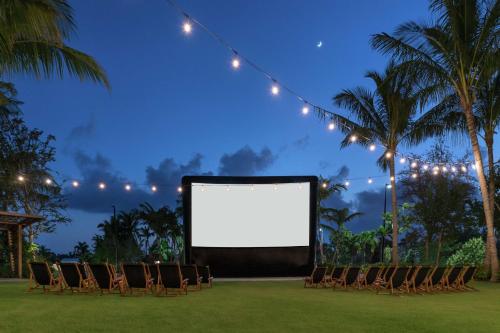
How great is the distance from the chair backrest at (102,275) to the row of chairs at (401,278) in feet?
16.0

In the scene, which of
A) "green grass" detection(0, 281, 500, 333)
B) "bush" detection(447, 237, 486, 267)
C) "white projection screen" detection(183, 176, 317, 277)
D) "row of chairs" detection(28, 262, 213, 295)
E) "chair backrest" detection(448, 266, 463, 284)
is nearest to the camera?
"green grass" detection(0, 281, 500, 333)

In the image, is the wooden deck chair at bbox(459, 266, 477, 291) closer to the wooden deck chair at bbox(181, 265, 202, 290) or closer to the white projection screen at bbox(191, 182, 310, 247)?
the white projection screen at bbox(191, 182, 310, 247)

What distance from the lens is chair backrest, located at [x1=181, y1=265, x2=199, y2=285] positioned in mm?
9203

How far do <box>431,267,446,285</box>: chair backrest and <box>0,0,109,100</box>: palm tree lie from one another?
7.33m

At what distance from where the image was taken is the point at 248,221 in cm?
1524

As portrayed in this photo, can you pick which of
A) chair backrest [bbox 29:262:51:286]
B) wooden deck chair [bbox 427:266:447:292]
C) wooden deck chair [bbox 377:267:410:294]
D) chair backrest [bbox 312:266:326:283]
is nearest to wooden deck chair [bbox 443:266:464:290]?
wooden deck chair [bbox 427:266:447:292]

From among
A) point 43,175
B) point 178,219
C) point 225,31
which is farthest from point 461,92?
point 178,219

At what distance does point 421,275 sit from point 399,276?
1.73ft

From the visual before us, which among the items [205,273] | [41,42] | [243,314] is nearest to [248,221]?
[205,273]

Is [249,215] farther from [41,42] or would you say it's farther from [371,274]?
[41,42]

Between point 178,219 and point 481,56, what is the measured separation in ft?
80.4

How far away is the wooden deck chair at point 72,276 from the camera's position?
27.7 ft

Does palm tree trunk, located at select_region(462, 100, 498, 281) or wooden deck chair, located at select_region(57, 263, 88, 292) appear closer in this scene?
wooden deck chair, located at select_region(57, 263, 88, 292)

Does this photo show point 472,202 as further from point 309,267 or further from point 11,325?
point 11,325
